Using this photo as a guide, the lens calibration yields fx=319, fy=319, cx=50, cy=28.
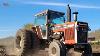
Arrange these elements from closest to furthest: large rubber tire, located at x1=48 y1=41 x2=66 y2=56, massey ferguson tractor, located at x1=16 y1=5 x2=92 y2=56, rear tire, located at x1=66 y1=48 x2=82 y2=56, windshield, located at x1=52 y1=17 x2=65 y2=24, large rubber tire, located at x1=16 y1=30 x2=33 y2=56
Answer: large rubber tire, located at x1=48 y1=41 x2=66 y2=56 → massey ferguson tractor, located at x1=16 y1=5 x2=92 y2=56 → rear tire, located at x1=66 y1=48 x2=82 y2=56 → large rubber tire, located at x1=16 y1=30 x2=33 y2=56 → windshield, located at x1=52 y1=17 x2=65 y2=24

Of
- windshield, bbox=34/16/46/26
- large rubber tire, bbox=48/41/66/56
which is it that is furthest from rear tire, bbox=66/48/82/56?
windshield, bbox=34/16/46/26

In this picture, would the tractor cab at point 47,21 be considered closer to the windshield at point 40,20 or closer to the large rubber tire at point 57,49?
the windshield at point 40,20

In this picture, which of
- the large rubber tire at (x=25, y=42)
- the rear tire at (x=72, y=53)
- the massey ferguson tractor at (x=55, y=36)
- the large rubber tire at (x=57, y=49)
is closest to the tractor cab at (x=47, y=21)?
the massey ferguson tractor at (x=55, y=36)

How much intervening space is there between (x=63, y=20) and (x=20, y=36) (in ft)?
9.26

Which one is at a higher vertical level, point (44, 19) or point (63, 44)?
point (44, 19)

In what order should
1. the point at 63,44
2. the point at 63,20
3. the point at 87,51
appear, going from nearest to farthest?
the point at 63,44, the point at 87,51, the point at 63,20

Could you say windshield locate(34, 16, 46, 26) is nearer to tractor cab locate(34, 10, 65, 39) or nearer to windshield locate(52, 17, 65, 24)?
tractor cab locate(34, 10, 65, 39)

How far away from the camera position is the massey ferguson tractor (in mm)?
17344

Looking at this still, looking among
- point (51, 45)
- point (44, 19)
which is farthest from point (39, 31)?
point (51, 45)

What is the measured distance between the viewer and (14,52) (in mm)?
20359

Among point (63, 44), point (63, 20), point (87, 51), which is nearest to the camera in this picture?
point (63, 44)

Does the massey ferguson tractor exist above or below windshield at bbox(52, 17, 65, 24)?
below

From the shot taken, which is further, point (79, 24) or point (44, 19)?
point (44, 19)

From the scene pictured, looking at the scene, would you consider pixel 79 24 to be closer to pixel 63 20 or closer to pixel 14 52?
pixel 63 20
